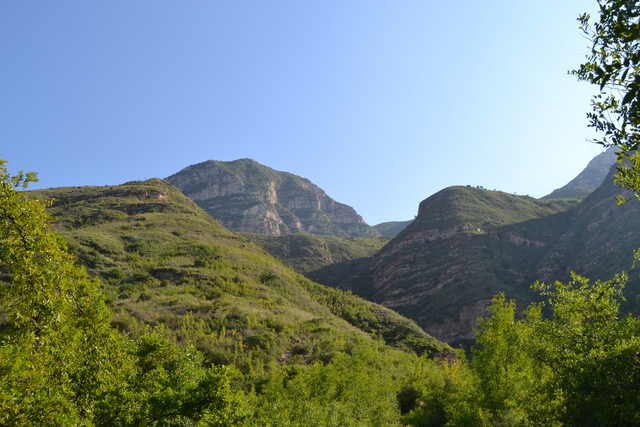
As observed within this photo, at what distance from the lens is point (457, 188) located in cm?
15838

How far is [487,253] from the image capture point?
10562cm

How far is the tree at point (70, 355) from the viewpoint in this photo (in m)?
8.01

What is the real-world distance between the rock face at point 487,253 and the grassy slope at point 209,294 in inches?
878

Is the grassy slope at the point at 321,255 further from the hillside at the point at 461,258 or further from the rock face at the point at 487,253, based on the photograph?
the rock face at the point at 487,253

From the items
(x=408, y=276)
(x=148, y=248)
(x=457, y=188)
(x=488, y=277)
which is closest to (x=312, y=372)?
(x=148, y=248)

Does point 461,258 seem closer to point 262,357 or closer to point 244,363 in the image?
point 262,357

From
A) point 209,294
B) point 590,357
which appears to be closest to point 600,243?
point 209,294

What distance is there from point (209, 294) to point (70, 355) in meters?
54.6

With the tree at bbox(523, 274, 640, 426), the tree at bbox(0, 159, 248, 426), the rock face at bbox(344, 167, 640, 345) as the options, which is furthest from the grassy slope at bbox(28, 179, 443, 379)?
the tree at bbox(523, 274, 640, 426)

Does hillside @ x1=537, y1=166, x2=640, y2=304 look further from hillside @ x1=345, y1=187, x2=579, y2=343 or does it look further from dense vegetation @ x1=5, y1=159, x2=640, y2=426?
dense vegetation @ x1=5, y1=159, x2=640, y2=426

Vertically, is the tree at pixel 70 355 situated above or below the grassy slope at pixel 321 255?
below

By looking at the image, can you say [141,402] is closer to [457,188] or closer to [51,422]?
[51,422]

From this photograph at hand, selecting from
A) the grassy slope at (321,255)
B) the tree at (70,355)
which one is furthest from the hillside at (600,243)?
the grassy slope at (321,255)

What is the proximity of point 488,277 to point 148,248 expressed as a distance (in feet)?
301
